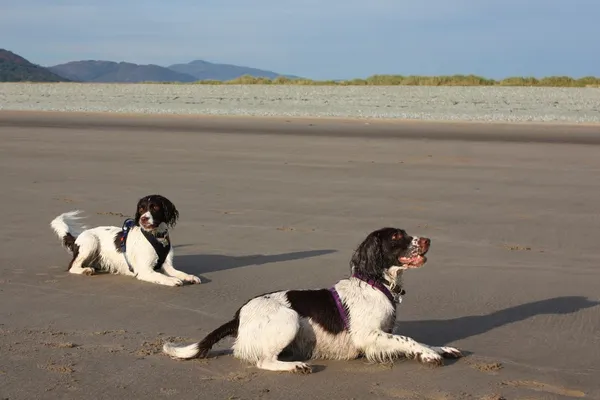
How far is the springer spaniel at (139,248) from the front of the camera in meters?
9.02

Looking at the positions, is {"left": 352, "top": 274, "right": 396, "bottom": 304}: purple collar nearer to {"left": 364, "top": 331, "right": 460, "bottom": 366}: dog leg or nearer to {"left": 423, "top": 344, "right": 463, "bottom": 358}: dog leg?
{"left": 364, "top": 331, "right": 460, "bottom": 366}: dog leg

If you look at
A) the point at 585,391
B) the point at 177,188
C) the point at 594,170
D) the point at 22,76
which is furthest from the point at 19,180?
the point at 22,76

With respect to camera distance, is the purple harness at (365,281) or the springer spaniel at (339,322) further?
the purple harness at (365,281)

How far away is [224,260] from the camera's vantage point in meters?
9.87

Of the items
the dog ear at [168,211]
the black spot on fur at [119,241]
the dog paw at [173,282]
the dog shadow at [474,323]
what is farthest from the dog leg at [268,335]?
the black spot on fur at [119,241]

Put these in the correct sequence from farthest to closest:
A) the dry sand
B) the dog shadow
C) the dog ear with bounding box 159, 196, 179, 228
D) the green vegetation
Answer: the green vegetation, the dog ear with bounding box 159, 196, 179, 228, the dog shadow, the dry sand

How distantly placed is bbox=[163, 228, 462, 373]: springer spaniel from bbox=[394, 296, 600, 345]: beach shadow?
0.30m

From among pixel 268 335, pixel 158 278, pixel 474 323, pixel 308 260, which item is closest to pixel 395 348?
pixel 268 335

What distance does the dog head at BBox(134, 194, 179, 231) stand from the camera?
911 centimetres

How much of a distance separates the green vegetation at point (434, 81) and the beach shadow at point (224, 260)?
45.6 metres

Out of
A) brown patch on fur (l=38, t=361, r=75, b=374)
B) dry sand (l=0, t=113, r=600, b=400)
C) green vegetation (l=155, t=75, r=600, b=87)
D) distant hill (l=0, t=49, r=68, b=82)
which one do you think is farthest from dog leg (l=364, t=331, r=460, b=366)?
distant hill (l=0, t=49, r=68, b=82)

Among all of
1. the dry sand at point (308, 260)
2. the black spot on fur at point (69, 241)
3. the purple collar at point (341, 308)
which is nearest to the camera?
the dry sand at point (308, 260)

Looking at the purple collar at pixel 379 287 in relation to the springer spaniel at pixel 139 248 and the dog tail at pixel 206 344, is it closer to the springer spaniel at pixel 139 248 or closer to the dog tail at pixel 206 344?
the dog tail at pixel 206 344

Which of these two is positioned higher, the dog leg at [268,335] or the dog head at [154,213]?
the dog head at [154,213]
